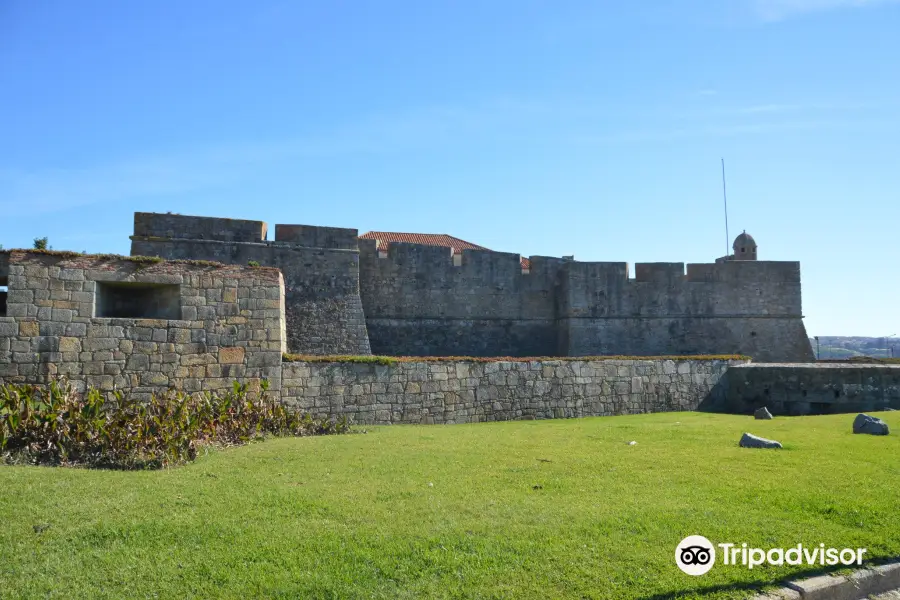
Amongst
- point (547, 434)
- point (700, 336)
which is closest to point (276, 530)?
point (547, 434)

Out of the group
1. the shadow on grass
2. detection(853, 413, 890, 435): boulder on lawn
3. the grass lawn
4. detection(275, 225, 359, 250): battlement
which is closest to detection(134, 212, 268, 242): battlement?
detection(275, 225, 359, 250): battlement

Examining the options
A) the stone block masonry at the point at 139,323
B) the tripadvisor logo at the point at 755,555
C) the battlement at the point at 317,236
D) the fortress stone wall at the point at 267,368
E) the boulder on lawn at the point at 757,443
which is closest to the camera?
the tripadvisor logo at the point at 755,555

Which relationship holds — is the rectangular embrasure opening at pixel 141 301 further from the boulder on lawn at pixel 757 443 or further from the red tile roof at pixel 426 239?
the red tile roof at pixel 426 239

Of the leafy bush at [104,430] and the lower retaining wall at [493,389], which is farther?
the lower retaining wall at [493,389]

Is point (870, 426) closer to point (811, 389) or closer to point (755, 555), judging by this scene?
point (811, 389)

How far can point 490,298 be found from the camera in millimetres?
19625

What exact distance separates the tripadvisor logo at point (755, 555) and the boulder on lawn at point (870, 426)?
5438 mm

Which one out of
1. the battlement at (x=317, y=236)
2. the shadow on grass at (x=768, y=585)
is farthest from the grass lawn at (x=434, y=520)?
the battlement at (x=317, y=236)

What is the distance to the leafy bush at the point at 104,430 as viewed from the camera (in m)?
7.32

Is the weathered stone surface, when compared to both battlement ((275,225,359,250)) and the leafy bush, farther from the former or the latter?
battlement ((275,225,359,250))

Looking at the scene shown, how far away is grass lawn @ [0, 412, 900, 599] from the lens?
400 centimetres

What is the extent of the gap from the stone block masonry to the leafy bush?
662 millimetres

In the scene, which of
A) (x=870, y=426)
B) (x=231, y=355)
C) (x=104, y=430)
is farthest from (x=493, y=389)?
A: (x=104, y=430)

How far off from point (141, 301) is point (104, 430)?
4096 millimetres
